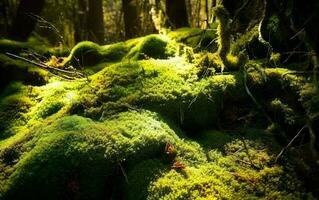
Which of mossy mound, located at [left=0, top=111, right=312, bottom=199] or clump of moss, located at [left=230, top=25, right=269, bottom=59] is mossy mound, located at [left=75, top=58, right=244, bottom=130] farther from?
clump of moss, located at [left=230, top=25, right=269, bottom=59]

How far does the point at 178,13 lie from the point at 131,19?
4.16 m

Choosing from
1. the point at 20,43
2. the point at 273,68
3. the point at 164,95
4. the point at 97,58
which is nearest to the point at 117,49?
the point at 97,58

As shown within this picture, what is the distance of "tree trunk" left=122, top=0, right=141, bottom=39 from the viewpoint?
37.8 feet

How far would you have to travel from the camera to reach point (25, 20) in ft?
26.0

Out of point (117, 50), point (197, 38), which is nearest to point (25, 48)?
point (117, 50)

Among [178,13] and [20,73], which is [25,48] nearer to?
[20,73]

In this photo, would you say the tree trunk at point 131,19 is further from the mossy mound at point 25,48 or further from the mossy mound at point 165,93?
the mossy mound at point 165,93

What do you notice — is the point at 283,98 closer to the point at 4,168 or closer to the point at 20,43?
the point at 4,168

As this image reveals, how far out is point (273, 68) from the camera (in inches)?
194

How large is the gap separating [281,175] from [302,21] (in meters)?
2.02

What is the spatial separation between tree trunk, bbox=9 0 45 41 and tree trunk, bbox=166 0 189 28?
9.68ft

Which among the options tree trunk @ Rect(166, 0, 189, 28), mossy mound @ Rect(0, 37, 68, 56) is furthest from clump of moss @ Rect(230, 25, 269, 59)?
mossy mound @ Rect(0, 37, 68, 56)

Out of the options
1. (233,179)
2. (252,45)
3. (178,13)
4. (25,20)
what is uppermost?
(25,20)

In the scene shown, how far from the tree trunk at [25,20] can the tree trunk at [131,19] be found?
391 cm
